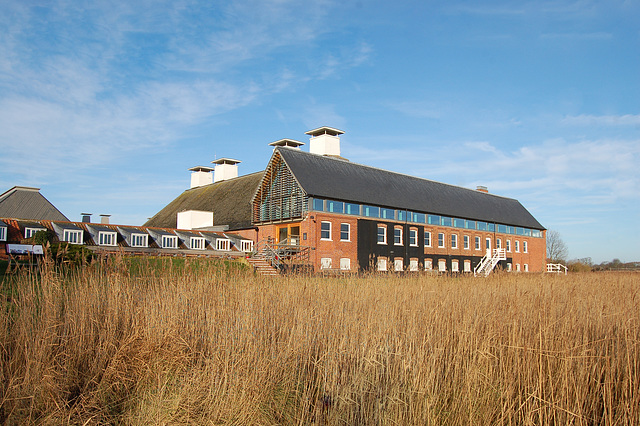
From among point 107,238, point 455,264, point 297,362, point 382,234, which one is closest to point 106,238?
point 107,238

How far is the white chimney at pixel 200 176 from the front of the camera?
163 feet

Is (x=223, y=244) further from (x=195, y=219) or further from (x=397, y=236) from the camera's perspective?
(x=397, y=236)

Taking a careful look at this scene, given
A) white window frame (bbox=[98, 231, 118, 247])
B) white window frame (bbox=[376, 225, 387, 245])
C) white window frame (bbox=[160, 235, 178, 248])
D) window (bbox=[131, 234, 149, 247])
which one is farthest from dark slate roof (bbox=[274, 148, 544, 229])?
white window frame (bbox=[98, 231, 118, 247])

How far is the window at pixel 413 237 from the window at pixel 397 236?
104 centimetres

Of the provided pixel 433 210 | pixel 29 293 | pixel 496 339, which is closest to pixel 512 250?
pixel 433 210

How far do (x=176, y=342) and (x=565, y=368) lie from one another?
15.6 feet

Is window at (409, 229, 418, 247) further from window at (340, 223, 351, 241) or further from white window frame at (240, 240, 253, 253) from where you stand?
white window frame at (240, 240, 253, 253)

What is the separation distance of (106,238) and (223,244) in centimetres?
743

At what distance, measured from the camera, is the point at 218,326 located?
689 cm

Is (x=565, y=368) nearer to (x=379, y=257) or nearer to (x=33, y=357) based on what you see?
(x=33, y=357)

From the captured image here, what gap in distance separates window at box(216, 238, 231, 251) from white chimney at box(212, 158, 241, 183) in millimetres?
15747

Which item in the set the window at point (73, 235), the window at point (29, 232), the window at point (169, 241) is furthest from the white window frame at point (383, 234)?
the window at point (29, 232)

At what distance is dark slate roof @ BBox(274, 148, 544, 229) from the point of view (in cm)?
2898

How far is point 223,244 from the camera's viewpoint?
32.5 metres
